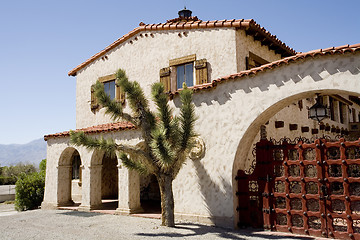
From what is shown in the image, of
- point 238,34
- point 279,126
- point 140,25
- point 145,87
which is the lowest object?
point 279,126

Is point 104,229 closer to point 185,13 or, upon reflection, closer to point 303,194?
point 303,194

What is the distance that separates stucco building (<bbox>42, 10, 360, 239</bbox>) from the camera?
8.05m

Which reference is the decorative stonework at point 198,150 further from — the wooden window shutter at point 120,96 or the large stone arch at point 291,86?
the wooden window shutter at point 120,96

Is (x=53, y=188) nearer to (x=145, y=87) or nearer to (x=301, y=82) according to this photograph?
(x=145, y=87)

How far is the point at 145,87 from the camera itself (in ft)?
47.6

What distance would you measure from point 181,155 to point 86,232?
137 inches

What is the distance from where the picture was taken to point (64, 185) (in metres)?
14.8

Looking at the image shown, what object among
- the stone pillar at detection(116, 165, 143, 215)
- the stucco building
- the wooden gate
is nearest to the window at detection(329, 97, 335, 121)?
the stucco building

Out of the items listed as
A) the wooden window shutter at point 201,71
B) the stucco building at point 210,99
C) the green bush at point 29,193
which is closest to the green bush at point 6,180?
the stucco building at point 210,99

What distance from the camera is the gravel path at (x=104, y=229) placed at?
8164 mm

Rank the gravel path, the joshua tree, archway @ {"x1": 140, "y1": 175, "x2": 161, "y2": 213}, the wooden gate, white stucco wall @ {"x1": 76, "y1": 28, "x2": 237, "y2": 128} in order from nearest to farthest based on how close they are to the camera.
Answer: the wooden gate < the gravel path < the joshua tree < white stucco wall @ {"x1": 76, "y1": 28, "x2": 237, "y2": 128} < archway @ {"x1": 140, "y1": 175, "x2": 161, "y2": 213}

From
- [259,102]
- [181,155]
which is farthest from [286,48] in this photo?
[181,155]

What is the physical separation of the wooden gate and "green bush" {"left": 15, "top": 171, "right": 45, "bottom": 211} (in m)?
11.3

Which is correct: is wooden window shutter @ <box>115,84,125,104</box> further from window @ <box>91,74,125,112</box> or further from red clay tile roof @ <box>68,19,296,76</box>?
red clay tile roof @ <box>68,19,296,76</box>
